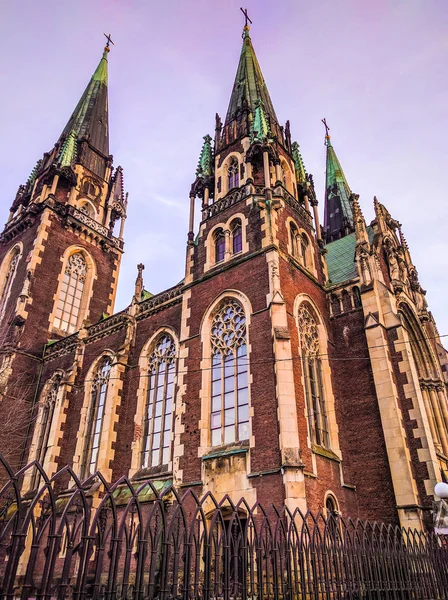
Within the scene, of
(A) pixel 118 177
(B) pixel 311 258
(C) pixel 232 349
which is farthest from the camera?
(A) pixel 118 177

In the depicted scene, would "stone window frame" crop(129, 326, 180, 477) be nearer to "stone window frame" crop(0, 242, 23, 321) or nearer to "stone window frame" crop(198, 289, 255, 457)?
"stone window frame" crop(198, 289, 255, 457)

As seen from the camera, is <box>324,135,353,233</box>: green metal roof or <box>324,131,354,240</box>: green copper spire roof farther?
<box>324,135,353,233</box>: green metal roof

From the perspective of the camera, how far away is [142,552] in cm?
504

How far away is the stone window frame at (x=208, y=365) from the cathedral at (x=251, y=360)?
0.08 m

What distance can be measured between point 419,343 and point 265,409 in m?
10.7

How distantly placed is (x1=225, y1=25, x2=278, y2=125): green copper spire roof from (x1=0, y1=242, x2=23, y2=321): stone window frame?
16171 millimetres

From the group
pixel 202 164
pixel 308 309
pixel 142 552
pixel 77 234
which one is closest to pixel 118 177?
pixel 77 234

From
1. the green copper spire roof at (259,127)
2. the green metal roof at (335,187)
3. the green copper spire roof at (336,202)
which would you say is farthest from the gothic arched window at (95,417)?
the green metal roof at (335,187)

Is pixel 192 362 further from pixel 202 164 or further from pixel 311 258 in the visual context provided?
pixel 202 164

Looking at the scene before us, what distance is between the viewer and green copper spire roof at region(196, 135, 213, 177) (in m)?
23.1

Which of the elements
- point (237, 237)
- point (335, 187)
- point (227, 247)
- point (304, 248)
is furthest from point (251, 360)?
point (335, 187)

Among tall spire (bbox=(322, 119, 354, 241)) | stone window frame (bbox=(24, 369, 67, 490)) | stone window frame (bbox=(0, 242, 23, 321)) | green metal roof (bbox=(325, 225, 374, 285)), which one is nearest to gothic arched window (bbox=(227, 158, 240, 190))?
green metal roof (bbox=(325, 225, 374, 285))

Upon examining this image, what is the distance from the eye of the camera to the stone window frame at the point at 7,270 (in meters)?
29.1

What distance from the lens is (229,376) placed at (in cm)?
1639
